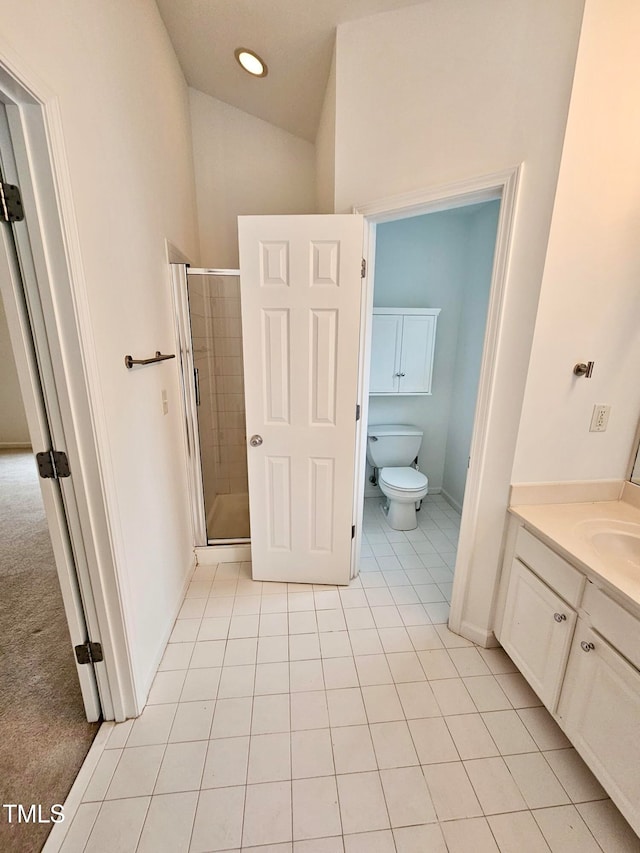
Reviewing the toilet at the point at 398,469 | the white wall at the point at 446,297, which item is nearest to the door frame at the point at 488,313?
the toilet at the point at 398,469

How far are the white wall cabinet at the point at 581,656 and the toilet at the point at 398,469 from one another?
3.54ft

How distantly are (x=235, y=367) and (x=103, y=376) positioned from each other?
1.37 metres

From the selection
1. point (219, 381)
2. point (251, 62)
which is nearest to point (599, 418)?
point (219, 381)

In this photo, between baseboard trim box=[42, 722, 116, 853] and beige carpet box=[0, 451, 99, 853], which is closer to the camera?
baseboard trim box=[42, 722, 116, 853]

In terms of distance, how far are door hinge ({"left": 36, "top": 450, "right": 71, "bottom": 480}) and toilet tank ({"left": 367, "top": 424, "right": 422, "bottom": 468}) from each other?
2156mm

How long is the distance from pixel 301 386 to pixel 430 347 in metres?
1.43

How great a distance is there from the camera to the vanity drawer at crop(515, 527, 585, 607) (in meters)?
1.21

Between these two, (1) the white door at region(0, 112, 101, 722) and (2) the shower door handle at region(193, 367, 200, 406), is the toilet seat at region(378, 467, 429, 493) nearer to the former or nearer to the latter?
(2) the shower door handle at region(193, 367, 200, 406)

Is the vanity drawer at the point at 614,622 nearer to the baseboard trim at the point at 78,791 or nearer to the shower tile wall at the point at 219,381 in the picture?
the baseboard trim at the point at 78,791

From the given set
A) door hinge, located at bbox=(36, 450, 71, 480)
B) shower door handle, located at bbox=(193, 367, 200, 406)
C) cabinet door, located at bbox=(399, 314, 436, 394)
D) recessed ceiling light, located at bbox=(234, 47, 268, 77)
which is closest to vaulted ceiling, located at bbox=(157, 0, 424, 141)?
recessed ceiling light, located at bbox=(234, 47, 268, 77)

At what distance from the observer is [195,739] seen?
132 centimetres

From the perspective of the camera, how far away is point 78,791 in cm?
115

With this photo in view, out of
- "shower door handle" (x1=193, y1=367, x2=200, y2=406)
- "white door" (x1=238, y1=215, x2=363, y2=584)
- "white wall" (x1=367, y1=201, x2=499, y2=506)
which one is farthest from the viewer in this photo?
"white wall" (x1=367, y1=201, x2=499, y2=506)

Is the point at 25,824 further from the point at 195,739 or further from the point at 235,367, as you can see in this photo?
the point at 235,367
